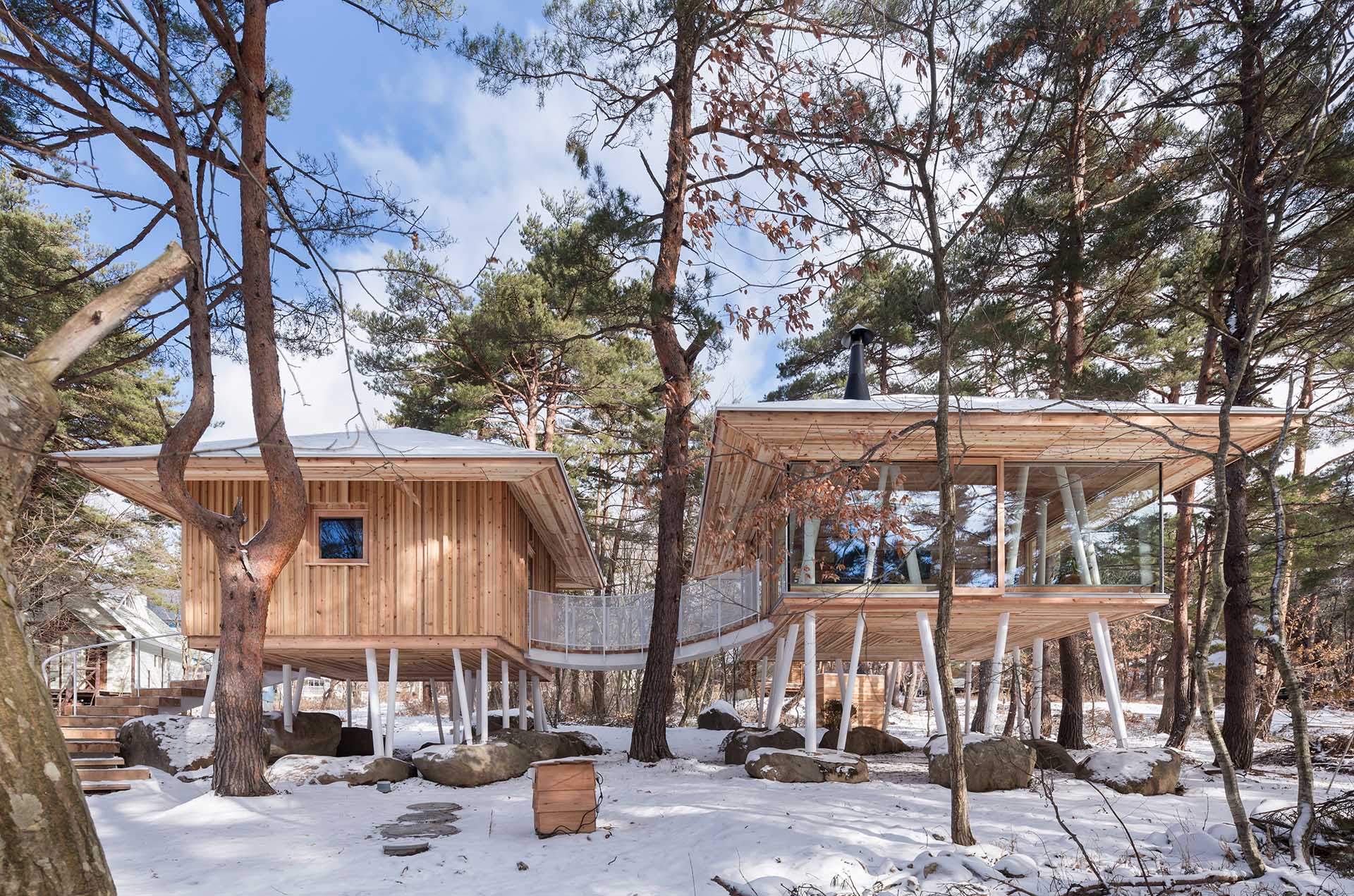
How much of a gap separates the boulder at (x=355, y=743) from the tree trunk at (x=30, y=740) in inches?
572

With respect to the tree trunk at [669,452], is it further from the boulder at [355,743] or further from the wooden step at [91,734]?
the wooden step at [91,734]

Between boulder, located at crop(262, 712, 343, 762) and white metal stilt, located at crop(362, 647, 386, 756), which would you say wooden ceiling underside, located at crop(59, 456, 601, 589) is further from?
boulder, located at crop(262, 712, 343, 762)

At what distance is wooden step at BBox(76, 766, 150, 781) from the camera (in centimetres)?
1151

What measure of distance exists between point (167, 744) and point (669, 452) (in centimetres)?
829

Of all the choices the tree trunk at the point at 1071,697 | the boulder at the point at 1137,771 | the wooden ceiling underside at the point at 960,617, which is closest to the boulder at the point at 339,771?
the wooden ceiling underside at the point at 960,617

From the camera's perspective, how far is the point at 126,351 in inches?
794

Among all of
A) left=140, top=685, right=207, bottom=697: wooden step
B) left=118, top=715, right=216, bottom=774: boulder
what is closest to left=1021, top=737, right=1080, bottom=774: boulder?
left=118, top=715, right=216, bottom=774: boulder

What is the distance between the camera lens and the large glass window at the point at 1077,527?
520 inches

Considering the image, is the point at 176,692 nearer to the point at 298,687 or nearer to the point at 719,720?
the point at 298,687

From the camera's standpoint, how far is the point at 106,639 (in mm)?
27656

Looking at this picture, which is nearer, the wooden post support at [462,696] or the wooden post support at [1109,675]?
the wooden post support at [1109,675]

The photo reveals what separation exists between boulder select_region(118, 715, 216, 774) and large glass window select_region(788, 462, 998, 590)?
8.53 m

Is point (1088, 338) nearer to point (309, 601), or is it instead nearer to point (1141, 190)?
point (1141, 190)

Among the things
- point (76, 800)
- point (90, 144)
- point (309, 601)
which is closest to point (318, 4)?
point (90, 144)
